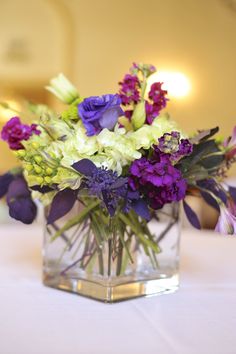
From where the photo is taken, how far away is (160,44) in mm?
3695

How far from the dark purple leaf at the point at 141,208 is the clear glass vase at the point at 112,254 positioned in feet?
0.19

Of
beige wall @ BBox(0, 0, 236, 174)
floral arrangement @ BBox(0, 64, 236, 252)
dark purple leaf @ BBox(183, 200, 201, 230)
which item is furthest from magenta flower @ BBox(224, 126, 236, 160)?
beige wall @ BBox(0, 0, 236, 174)

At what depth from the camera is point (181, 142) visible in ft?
2.35

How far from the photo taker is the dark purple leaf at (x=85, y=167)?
715 mm

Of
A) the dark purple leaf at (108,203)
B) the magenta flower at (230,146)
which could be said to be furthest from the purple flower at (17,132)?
the magenta flower at (230,146)

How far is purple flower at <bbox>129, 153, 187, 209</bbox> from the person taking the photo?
711 millimetres

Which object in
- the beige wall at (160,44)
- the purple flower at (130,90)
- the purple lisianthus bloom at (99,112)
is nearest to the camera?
the purple lisianthus bloom at (99,112)

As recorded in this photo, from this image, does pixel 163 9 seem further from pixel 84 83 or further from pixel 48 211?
pixel 48 211

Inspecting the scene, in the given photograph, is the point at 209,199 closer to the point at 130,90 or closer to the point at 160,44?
the point at 130,90

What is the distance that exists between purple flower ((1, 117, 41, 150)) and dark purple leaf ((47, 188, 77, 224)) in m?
0.13

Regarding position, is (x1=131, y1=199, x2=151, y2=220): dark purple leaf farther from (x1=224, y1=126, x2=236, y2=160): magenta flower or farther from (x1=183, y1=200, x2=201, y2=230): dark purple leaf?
(x1=224, y1=126, x2=236, y2=160): magenta flower

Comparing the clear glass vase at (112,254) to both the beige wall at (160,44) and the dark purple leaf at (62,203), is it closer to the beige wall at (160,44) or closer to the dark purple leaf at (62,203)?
the dark purple leaf at (62,203)

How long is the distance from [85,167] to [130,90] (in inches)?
7.9

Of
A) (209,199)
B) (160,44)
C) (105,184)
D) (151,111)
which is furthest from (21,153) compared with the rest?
(160,44)
